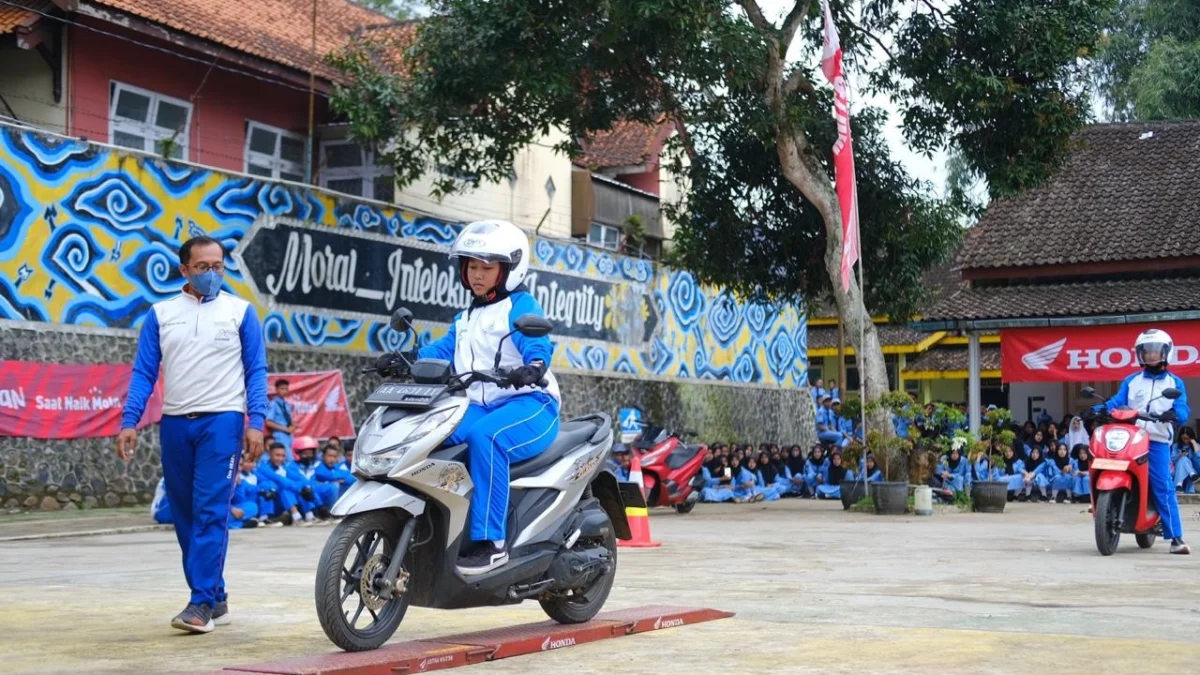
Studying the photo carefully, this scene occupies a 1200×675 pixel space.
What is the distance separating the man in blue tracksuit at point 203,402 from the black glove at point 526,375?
4.64 ft

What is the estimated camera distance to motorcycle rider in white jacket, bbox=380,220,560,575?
20.8 feet

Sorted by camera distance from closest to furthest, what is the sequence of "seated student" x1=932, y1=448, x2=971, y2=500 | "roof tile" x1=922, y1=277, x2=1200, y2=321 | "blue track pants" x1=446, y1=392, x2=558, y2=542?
"blue track pants" x1=446, y1=392, x2=558, y2=542 < "seated student" x1=932, y1=448, x2=971, y2=500 < "roof tile" x1=922, y1=277, x2=1200, y2=321

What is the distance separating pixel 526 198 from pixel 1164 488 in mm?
19087

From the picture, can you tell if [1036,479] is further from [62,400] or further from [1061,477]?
[62,400]

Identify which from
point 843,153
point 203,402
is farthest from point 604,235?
point 203,402

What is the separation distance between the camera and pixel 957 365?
37.6m

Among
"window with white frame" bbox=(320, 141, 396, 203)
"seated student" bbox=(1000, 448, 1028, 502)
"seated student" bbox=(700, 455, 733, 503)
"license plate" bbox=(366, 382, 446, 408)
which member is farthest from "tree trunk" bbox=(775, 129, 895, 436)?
"license plate" bbox=(366, 382, 446, 408)

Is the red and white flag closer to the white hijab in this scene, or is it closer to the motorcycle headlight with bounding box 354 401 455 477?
the white hijab

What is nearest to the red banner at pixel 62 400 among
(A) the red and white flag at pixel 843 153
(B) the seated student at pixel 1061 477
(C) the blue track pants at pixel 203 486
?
(A) the red and white flag at pixel 843 153

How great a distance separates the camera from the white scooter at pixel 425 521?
6000 millimetres

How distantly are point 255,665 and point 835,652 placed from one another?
86.5 inches

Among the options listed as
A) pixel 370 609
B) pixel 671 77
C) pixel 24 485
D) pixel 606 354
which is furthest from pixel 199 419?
pixel 606 354

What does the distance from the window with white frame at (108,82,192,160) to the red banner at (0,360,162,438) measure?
4573 mm

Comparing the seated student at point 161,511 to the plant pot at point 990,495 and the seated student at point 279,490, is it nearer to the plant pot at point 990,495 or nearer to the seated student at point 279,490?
the seated student at point 279,490
